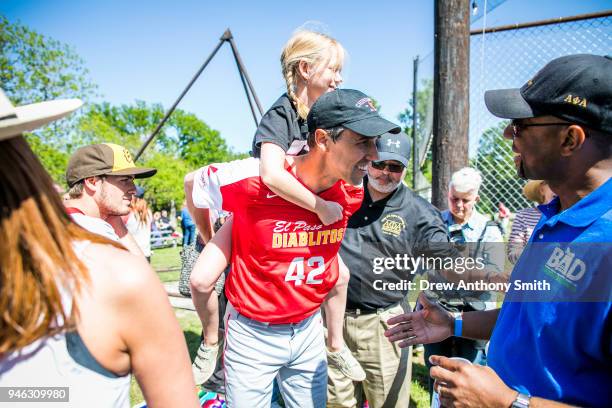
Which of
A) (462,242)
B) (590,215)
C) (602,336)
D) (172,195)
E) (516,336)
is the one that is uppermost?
(590,215)

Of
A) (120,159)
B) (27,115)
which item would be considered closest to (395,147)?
(120,159)

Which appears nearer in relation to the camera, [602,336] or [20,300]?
[20,300]

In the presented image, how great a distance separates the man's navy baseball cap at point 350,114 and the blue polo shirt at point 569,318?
0.90m

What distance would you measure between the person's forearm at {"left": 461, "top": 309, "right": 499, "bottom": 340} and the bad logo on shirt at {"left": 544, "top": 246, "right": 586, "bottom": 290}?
22.7 inches

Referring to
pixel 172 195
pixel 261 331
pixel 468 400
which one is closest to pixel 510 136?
pixel 468 400

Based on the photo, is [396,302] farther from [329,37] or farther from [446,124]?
[329,37]

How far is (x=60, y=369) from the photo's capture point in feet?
3.09

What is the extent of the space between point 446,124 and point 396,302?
1646mm

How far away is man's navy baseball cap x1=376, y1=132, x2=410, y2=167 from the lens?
9.59ft

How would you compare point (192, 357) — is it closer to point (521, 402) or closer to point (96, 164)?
point (96, 164)

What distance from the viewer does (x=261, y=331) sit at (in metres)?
2.19

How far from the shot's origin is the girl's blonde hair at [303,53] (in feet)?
8.14

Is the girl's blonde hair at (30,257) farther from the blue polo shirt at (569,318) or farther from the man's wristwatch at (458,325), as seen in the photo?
the man's wristwatch at (458,325)

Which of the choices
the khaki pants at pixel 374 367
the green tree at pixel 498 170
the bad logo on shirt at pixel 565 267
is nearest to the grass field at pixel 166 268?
the khaki pants at pixel 374 367
